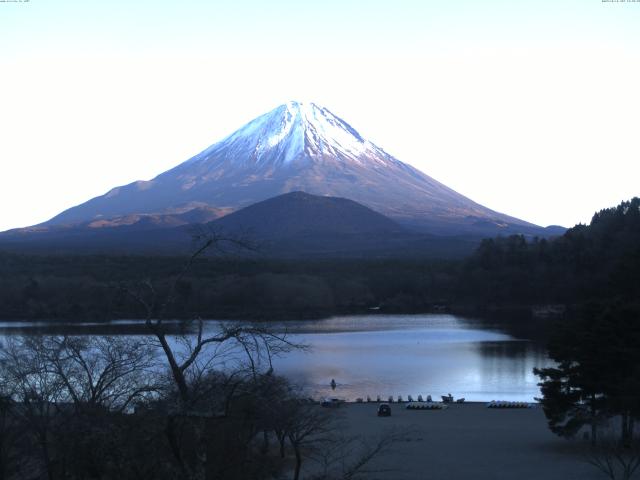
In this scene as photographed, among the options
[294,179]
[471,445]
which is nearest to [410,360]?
[471,445]

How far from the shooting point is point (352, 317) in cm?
3397

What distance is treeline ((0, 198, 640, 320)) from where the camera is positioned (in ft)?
112

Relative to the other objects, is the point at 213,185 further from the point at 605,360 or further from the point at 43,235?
the point at 605,360

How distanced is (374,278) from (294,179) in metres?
40.5

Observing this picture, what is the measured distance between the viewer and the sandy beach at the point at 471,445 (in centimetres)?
899

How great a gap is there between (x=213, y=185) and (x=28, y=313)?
5478 centimetres

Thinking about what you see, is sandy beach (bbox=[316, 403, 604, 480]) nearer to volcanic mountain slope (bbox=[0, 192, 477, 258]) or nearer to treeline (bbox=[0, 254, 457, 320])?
treeline (bbox=[0, 254, 457, 320])

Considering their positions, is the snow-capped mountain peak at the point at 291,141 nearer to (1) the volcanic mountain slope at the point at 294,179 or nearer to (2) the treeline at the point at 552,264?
(1) the volcanic mountain slope at the point at 294,179

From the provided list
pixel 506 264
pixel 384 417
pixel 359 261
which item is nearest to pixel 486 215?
pixel 359 261

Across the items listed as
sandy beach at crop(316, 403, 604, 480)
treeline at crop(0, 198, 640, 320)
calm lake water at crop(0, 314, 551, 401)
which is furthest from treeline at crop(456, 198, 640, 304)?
sandy beach at crop(316, 403, 604, 480)

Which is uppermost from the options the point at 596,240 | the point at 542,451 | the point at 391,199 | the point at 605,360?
the point at 391,199

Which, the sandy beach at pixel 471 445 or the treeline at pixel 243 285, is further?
the treeline at pixel 243 285

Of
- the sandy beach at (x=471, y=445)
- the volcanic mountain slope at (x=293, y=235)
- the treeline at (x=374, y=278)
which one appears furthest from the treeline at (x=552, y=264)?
the sandy beach at (x=471, y=445)

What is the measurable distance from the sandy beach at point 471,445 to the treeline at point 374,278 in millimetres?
18264
